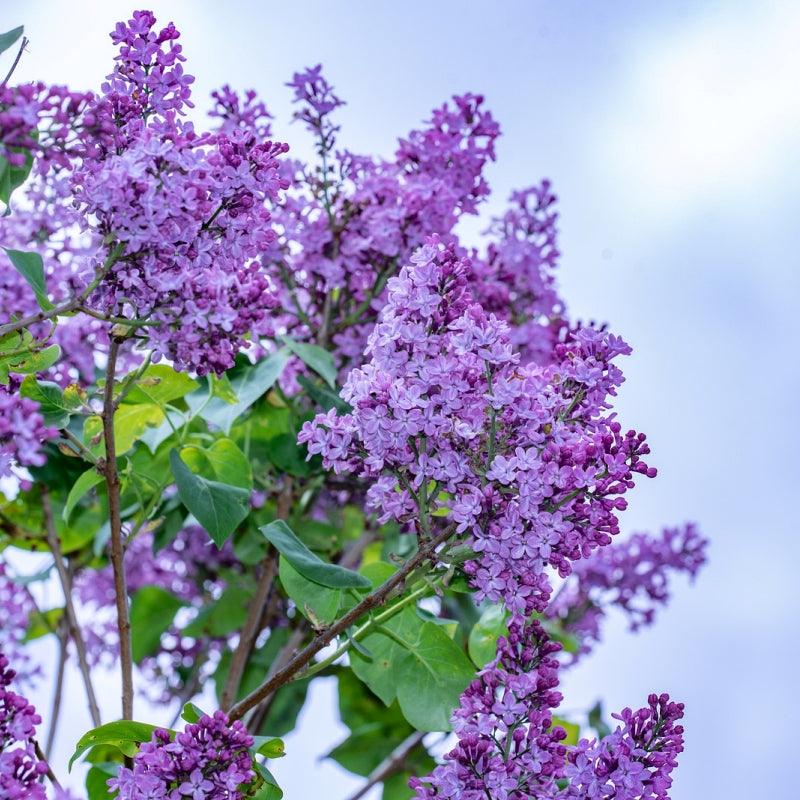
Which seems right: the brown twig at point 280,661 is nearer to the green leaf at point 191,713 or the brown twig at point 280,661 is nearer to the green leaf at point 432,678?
the green leaf at point 432,678

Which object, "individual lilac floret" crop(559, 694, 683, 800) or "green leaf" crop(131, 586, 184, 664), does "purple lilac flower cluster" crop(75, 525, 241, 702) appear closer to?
"green leaf" crop(131, 586, 184, 664)

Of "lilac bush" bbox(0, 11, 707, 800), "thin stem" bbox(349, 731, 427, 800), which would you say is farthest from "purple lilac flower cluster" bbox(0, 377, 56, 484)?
"thin stem" bbox(349, 731, 427, 800)

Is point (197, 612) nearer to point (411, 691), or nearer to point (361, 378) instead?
point (411, 691)

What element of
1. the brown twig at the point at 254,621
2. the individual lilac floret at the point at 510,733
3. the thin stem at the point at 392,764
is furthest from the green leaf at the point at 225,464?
the thin stem at the point at 392,764

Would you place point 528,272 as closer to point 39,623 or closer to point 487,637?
point 487,637

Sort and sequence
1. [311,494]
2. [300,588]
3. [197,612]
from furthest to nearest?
[197,612]
[311,494]
[300,588]

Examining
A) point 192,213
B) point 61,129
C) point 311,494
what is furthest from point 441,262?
point 311,494

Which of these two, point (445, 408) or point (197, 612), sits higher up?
point (197, 612)
